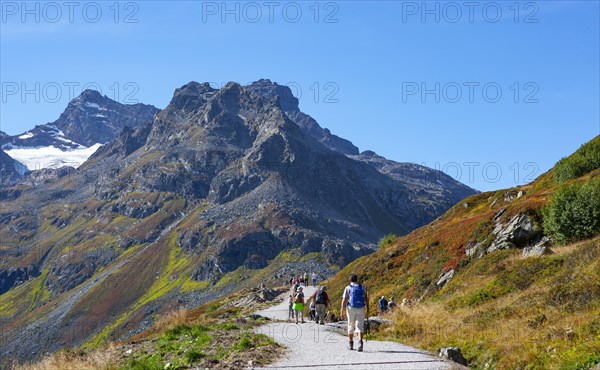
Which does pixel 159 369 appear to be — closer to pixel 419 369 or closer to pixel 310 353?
pixel 310 353

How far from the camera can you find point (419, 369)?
1487cm

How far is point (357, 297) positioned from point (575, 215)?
71.2ft

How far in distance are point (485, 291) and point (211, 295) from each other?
557ft

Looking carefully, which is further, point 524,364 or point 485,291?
point 485,291

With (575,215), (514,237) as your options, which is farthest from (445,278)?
(575,215)

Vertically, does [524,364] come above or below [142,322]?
above

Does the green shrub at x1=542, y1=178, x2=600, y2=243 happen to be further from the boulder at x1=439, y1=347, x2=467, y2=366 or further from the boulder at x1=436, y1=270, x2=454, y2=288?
the boulder at x1=439, y1=347, x2=467, y2=366

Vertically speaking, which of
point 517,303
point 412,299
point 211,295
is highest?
point 517,303

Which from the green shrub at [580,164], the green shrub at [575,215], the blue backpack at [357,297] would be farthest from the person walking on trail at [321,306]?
the green shrub at [580,164]

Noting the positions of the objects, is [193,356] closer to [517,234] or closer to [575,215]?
[575,215]

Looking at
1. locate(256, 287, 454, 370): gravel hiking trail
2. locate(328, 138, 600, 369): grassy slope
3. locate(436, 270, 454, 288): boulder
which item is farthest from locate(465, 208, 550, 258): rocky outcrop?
locate(256, 287, 454, 370): gravel hiking trail

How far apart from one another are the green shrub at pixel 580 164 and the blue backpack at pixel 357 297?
45.5 meters

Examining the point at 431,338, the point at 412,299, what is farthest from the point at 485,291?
the point at 412,299

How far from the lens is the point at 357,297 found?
18.8 metres
